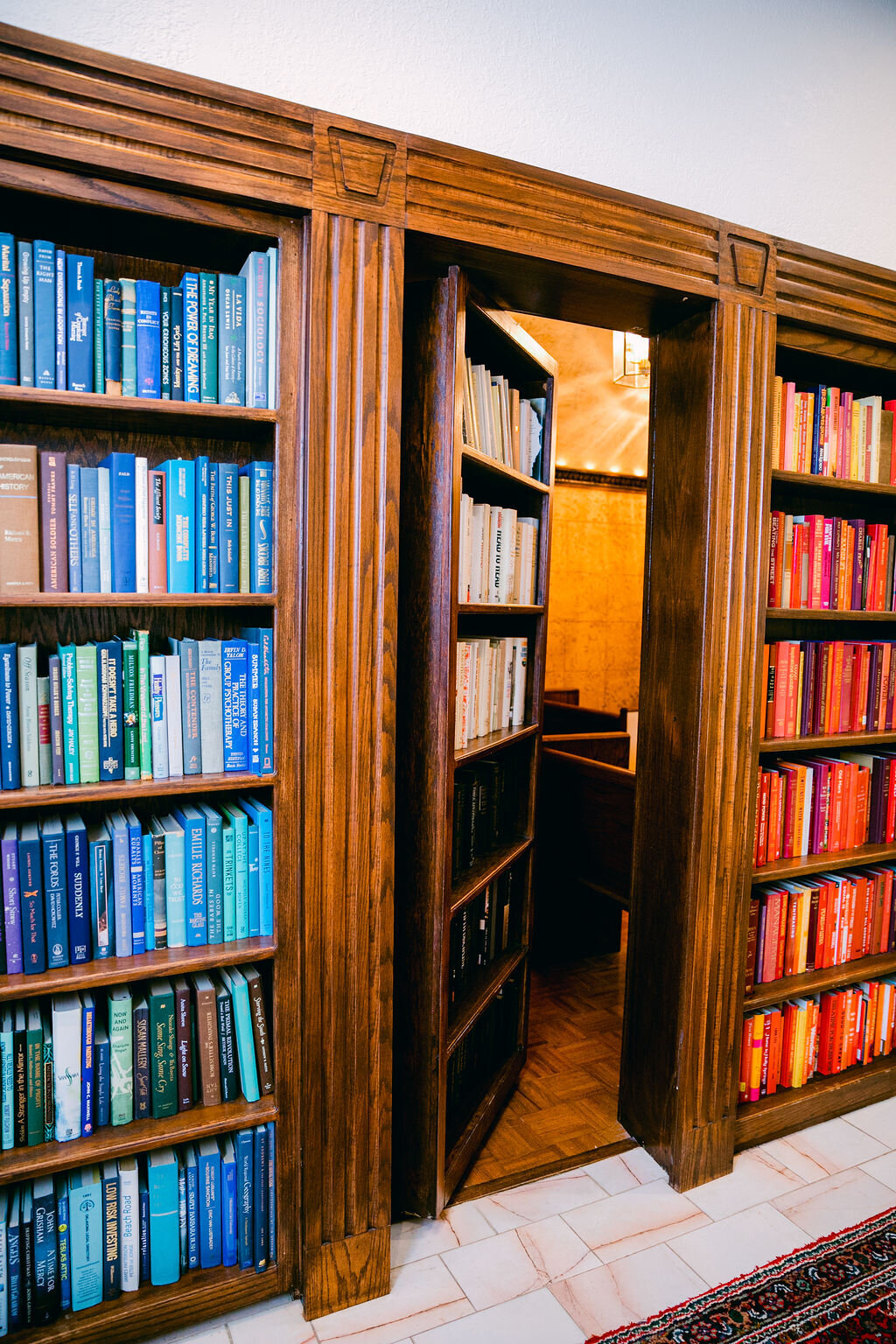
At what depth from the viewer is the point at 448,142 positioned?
60.9 inches

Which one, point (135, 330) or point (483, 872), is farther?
point (483, 872)

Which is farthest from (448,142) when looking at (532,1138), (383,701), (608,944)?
(608,944)

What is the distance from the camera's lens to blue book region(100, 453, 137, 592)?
1.39 metres

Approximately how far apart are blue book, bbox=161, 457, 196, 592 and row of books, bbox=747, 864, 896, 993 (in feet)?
5.61

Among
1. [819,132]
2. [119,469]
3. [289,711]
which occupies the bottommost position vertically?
[289,711]

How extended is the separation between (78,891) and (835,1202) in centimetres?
194

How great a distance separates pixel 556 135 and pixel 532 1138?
249 cm

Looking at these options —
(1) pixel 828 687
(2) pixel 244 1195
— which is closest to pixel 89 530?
(2) pixel 244 1195

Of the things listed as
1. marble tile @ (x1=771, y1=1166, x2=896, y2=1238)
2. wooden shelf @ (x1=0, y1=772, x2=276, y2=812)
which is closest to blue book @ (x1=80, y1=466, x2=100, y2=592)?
wooden shelf @ (x1=0, y1=772, x2=276, y2=812)

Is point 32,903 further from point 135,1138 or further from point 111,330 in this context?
point 111,330

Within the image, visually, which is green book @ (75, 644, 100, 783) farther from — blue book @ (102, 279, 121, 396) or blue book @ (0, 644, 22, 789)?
blue book @ (102, 279, 121, 396)

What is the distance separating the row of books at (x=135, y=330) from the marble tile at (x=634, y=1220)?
1952 millimetres

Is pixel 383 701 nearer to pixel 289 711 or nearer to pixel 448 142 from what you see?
pixel 289 711

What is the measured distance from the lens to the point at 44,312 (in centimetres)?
131
